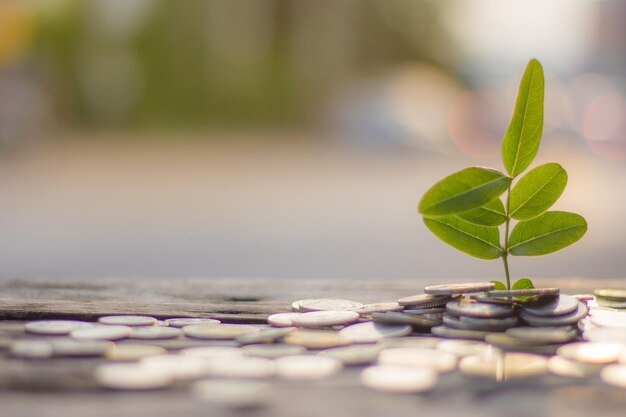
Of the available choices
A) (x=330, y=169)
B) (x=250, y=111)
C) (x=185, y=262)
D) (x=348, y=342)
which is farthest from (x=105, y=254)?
(x=250, y=111)

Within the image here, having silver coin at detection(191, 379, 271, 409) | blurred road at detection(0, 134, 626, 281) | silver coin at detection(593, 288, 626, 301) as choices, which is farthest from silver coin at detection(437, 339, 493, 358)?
blurred road at detection(0, 134, 626, 281)

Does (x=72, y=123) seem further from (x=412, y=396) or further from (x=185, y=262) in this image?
(x=412, y=396)

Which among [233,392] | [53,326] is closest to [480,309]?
[233,392]

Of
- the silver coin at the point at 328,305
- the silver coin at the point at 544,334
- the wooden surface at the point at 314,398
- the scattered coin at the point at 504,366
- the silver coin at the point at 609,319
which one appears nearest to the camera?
the wooden surface at the point at 314,398

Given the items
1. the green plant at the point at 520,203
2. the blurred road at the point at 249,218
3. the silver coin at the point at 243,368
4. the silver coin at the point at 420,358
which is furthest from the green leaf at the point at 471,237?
the blurred road at the point at 249,218

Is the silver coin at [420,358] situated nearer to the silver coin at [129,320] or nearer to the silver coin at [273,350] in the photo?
the silver coin at [273,350]

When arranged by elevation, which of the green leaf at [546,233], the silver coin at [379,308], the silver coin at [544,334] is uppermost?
the green leaf at [546,233]
